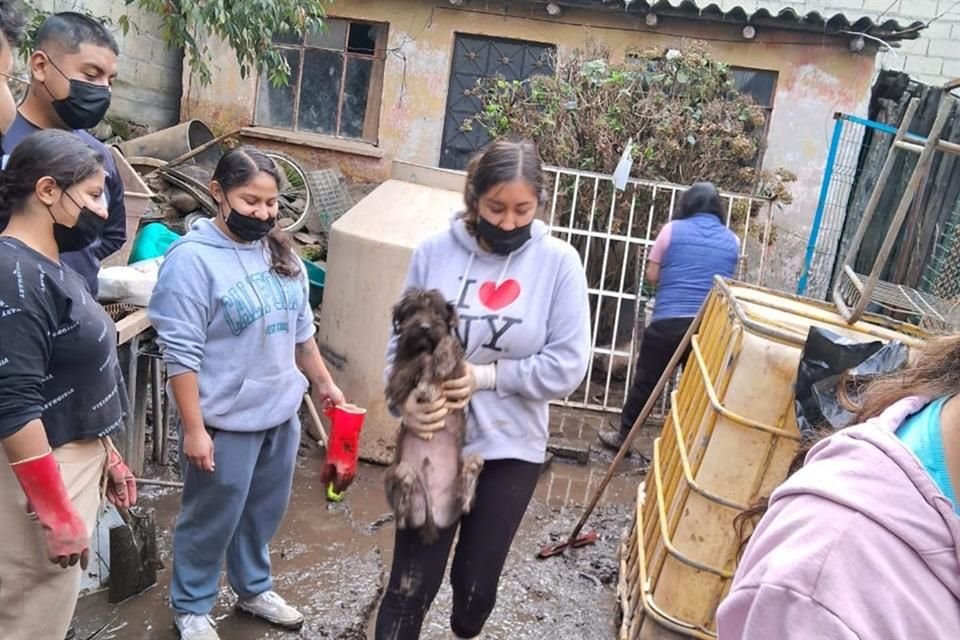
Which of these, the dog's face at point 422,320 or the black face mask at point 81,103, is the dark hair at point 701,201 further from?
the black face mask at point 81,103

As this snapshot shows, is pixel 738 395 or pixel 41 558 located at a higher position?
pixel 738 395

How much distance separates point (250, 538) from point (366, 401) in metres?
1.64

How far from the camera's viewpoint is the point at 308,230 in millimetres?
8492

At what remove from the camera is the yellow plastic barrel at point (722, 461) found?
8.34 ft

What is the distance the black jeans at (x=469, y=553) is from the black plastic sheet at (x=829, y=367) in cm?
84

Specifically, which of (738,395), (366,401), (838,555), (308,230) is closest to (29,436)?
(838,555)

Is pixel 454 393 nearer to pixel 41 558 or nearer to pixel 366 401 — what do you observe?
pixel 41 558

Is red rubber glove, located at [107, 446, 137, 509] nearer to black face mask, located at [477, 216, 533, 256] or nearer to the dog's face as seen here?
the dog's face

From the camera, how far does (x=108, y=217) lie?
2.63 metres

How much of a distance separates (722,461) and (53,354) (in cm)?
198

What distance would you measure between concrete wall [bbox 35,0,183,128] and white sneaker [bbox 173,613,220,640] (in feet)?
24.6

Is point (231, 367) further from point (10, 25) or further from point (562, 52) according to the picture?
point (562, 52)

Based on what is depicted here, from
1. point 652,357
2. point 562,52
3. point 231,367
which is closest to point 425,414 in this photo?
point 231,367

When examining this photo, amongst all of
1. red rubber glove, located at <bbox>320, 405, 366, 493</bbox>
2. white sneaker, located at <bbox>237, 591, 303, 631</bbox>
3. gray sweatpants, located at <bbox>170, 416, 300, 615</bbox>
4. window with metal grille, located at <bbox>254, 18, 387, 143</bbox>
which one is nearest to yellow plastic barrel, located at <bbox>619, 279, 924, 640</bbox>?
red rubber glove, located at <bbox>320, 405, 366, 493</bbox>
